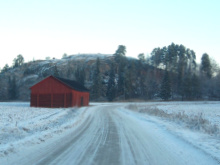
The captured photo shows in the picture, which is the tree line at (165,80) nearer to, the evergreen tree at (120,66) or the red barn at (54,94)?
the evergreen tree at (120,66)

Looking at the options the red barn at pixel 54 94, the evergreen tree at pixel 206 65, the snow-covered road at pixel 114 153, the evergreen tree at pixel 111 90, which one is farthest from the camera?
the evergreen tree at pixel 206 65

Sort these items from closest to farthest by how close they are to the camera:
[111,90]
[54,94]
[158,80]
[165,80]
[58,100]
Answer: [58,100], [54,94], [165,80], [111,90], [158,80]

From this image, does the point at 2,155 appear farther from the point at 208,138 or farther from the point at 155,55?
the point at 155,55

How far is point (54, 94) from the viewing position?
39156 millimetres

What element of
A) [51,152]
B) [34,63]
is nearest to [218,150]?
[51,152]

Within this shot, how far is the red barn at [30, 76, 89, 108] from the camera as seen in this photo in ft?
125

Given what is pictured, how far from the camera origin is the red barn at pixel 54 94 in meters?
38.1

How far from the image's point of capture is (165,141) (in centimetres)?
893

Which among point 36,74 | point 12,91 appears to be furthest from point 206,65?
point 36,74

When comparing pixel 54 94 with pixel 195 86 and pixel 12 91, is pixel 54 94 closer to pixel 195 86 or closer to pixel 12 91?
pixel 12 91

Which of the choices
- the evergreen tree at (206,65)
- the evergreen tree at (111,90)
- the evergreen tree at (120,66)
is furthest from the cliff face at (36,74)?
the evergreen tree at (206,65)

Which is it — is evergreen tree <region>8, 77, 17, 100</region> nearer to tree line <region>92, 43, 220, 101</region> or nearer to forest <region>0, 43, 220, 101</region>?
forest <region>0, 43, 220, 101</region>

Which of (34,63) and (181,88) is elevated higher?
(34,63)

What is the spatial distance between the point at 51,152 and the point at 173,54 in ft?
291
